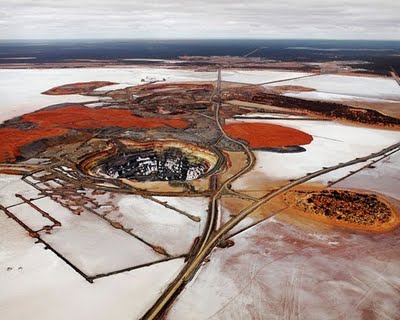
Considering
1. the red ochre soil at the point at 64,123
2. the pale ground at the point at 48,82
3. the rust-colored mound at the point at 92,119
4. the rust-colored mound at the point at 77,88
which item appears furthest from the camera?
the rust-colored mound at the point at 77,88

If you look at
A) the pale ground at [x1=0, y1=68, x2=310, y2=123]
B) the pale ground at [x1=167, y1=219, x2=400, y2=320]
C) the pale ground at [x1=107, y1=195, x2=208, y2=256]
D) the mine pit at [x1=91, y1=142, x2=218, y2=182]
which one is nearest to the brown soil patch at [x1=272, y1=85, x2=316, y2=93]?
the pale ground at [x1=0, y1=68, x2=310, y2=123]

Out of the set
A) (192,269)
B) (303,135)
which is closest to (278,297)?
(192,269)

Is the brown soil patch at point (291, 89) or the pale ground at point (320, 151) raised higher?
the brown soil patch at point (291, 89)

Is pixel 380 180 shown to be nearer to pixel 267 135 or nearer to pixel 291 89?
pixel 267 135

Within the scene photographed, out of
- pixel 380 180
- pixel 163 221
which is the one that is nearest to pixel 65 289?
pixel 163 221

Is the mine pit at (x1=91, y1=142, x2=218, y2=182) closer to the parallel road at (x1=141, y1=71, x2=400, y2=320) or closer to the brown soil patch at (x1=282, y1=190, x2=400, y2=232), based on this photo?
the parallel road at (x1=141, y1=71, x2=400, y2=320)

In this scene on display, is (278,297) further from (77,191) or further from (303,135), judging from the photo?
(303,135)

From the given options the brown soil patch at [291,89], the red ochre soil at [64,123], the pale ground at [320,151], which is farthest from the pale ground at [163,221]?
the brown soil patch at [291,89]

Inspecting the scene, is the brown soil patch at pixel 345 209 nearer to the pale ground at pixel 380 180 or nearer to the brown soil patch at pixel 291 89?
the pale ground at pixel 380 180
